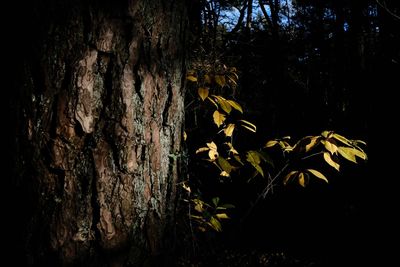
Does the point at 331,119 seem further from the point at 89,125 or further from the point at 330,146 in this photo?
the point at 89,125

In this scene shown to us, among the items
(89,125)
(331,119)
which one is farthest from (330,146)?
(331,119)

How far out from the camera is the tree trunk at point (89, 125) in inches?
26.8

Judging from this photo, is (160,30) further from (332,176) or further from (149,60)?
(332,176)

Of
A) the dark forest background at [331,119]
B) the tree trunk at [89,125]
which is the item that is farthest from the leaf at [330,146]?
the dark forest background at [331,119]

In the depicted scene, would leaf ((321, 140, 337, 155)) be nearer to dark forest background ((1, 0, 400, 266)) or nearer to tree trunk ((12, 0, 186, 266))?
tree trunk ((12, 0, 186, 266))

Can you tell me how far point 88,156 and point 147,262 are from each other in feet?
1.05

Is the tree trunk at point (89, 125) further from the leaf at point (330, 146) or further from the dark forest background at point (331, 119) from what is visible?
the dark forest background at point (331, 119)

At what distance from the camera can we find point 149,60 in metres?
0.79

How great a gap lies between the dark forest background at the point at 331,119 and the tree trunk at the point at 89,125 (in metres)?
2.46

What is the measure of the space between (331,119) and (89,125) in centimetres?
524

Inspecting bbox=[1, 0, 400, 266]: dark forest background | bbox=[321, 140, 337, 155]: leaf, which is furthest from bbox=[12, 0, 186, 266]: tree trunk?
bbox=[1, 0, 400, 266]: dark forest background

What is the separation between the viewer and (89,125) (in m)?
0.71

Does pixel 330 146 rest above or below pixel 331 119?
below

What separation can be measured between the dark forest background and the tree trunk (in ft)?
8.07
